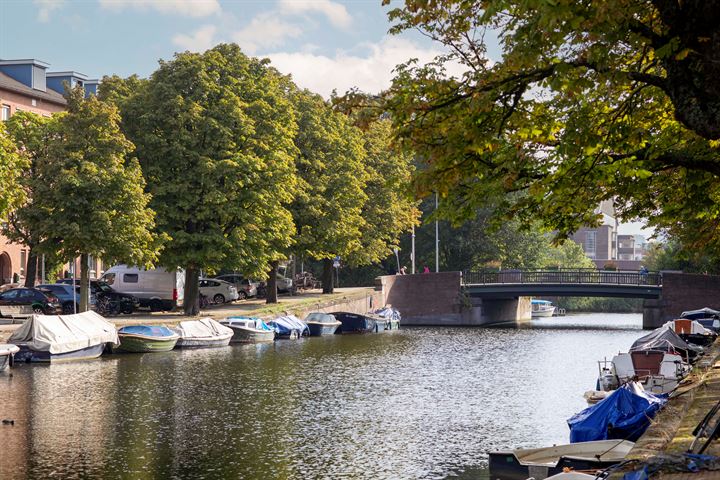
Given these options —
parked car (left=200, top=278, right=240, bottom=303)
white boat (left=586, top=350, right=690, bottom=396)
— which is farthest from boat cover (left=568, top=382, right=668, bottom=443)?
parked car (left=200, top=278, right=240, bottom=303)

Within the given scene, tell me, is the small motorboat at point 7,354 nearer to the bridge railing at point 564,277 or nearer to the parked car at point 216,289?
the parked car at point 216,289

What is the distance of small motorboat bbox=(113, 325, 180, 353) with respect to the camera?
41.5 m

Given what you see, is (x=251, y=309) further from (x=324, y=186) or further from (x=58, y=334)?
(x=58, y=334)

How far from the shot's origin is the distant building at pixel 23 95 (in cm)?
6875

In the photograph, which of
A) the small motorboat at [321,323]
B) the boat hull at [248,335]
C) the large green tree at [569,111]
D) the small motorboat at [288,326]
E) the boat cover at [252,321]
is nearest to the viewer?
the large green tree at [569,111]

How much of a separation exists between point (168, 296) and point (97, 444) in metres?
33.3

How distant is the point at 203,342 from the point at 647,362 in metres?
21.2

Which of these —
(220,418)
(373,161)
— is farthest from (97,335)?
(373,161)

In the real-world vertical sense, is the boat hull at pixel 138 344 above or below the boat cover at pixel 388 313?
below

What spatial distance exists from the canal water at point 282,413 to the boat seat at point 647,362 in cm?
223

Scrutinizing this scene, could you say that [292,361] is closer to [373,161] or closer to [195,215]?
[195,215]

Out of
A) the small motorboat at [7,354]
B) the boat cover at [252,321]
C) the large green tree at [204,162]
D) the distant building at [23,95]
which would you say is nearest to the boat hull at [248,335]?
the boat cover at [252,321]

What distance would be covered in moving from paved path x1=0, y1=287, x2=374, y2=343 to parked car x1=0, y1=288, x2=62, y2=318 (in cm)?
279

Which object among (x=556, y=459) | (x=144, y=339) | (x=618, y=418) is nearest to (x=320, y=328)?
(x=144, y=339)
